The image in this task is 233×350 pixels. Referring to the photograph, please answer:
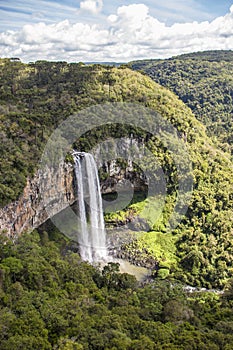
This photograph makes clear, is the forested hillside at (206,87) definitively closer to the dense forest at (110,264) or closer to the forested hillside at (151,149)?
the forested hillside at (151,149)

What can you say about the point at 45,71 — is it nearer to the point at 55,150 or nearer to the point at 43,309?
the point at 55,150

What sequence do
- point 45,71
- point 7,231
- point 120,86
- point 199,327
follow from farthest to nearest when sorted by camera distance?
point 45,71
point 120,86
point 7,231
point 199,327

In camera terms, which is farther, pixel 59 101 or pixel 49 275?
pixel 59 101

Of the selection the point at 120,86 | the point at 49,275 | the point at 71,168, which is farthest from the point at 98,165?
the point at 49,275

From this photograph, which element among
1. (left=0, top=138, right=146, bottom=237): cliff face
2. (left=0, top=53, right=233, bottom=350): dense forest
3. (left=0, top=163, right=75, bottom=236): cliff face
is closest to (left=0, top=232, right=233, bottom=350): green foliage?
(left=0, top=53, right=233, bottom=350): dense forest

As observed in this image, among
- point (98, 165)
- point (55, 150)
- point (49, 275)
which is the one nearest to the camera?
point (49, 275)

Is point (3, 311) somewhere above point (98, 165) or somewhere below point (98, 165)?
below

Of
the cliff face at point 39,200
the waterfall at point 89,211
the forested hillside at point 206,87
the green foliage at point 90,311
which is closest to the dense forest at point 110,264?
the green foliage at point 90,311

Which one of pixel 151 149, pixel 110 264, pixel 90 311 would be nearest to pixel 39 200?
pixel 110 264
